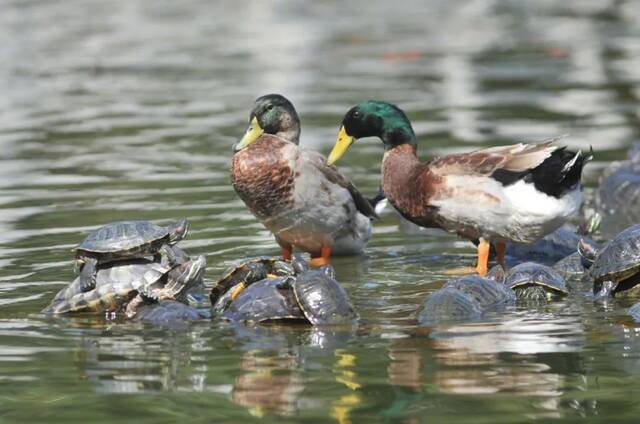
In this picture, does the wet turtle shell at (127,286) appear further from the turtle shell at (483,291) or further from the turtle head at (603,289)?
the turtle head at (603,289)

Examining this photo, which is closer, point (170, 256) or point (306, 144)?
point (170, 256)

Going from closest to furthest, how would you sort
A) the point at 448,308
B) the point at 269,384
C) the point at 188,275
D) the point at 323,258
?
the point at 269,384, the point at 448,308, the point at 188,275, the point at 323,258

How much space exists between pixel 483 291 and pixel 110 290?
204 cm

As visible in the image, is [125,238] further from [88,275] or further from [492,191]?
[492,191]

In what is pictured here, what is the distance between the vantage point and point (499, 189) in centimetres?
922

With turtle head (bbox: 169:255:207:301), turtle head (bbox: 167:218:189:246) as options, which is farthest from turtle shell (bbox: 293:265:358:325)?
turtle head (bbox: 167:218:189:246)

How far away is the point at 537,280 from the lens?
8.27 metres

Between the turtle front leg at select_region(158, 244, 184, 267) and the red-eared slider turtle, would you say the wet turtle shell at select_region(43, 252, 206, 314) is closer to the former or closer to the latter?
the turtle front leg at select_region(158, 244, 184, 267)

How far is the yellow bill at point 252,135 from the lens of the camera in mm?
10023

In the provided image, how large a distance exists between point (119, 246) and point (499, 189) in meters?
2.42

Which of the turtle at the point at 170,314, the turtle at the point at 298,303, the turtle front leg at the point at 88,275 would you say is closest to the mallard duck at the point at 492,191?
the turtle at the point at 298,303

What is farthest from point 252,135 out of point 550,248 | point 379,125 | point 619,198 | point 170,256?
point 619,198

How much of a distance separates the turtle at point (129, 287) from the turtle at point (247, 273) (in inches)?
5.3

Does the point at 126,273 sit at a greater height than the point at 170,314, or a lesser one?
greater
